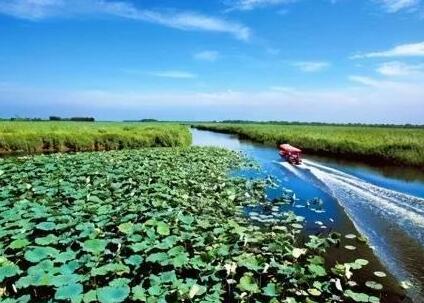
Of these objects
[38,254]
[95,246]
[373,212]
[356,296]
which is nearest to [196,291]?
[95,246]

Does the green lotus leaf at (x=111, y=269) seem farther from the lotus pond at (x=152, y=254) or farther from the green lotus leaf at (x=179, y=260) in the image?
the green lotus leaf at (x=179, y=260)

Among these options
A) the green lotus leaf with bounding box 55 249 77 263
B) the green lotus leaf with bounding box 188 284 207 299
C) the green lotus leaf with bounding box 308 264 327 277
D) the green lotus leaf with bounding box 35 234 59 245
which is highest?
the green lotus leaf with bounding box 35 234 59 245

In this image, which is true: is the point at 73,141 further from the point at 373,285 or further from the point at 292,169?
the point at 373,285

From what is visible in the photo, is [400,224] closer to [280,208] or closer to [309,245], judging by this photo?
[280,208]

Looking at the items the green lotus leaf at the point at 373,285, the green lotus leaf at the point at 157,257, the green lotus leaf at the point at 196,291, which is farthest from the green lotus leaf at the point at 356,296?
the green lotus leaf at the point at 157,257

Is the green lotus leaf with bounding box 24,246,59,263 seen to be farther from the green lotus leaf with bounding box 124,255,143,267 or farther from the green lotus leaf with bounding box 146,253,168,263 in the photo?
the green lotus leaf with bounding box 146,253,168,263

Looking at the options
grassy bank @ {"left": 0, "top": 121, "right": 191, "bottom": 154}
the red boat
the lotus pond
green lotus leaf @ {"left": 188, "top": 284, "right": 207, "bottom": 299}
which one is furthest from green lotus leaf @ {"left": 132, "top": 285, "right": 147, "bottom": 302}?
grassy bank @ {"left": 0, "top": 121, "right": 191, "bottom": 154}

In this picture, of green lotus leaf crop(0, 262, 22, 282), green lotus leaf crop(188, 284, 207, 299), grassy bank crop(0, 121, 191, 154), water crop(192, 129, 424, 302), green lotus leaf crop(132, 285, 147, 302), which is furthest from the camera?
grassy bank crop(0, 121, 191, 154)
